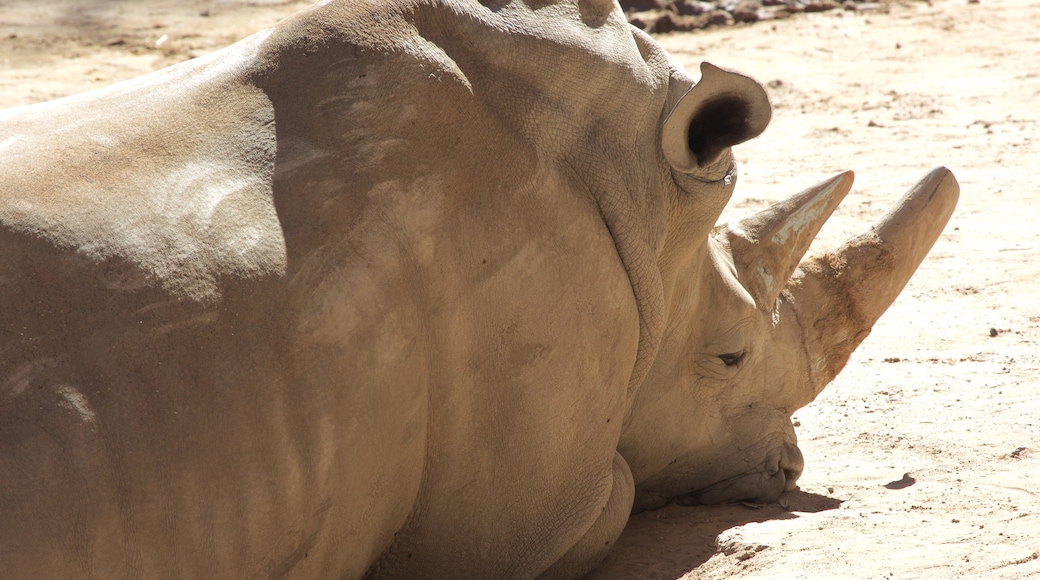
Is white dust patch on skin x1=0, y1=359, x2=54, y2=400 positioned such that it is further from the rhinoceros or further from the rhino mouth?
the rhino mouth

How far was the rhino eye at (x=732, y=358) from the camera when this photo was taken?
3.89 metres

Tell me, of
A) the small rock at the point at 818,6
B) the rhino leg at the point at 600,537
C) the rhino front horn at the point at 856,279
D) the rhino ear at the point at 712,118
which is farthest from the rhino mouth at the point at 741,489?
the small rock at the point at 818,6

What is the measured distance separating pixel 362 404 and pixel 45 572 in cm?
70

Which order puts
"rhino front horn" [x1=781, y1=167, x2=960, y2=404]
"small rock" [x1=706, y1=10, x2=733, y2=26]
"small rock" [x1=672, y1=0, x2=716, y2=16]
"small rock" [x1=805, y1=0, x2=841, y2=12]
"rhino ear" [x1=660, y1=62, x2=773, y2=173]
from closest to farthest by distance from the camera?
"rhino ear" [x1=660, y1=62, x2=773, y2=173], "rhino front horn" [x1=781, y1=167, x2=960, y2=404], "small rock" [x1=706, y1=10, x2=733, y2=26], "small rock" [x1=672, y1=0, x2=716, y2=16], "small rock" [x1=805, y1=0, x2=841, y2=12]

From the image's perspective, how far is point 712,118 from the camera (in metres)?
3.38

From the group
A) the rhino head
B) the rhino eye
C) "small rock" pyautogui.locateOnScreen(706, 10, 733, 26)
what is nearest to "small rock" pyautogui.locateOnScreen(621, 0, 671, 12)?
"small rock" pyautogui.locateOnScreen(706, 10, 733, 26)

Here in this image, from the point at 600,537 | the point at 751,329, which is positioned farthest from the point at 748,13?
the point at 600,537

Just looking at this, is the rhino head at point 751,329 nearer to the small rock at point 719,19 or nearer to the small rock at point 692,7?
the small rock at point 719,19

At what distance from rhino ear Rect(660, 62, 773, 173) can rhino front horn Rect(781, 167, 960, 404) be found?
36.1 inches

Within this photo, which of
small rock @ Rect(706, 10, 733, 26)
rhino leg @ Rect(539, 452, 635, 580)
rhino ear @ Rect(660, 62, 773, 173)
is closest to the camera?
rhino ear @ Rect(660, 62, 773, 173)

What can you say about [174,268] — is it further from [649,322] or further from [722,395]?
[722,395]

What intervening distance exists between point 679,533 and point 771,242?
946 millimetres

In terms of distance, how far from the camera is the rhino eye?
3889 mm

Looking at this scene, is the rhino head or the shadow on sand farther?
the rhino head
